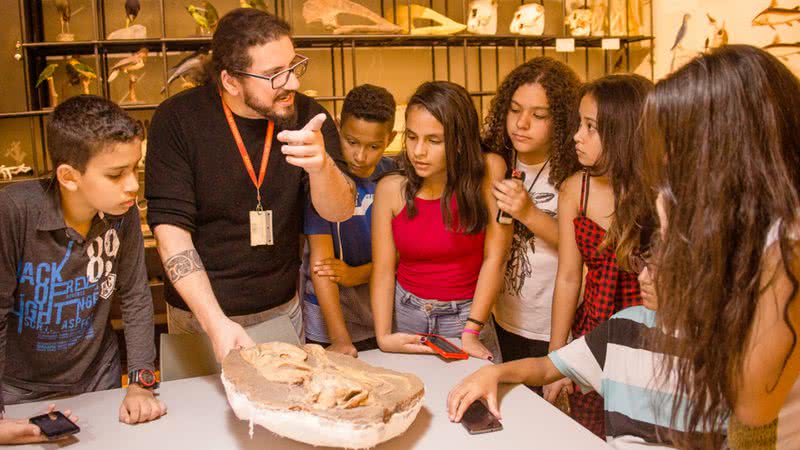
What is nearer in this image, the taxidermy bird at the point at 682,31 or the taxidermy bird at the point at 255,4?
the taxidermy bird at the point at 255,4

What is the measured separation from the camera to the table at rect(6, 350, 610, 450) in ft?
4.04

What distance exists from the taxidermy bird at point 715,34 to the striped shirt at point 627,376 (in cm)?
301

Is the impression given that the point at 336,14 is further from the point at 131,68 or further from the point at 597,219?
the point at 597,219

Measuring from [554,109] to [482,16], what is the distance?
2.56 meters

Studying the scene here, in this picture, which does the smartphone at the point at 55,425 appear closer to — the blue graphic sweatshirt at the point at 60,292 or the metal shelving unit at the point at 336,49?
the blue graphic sweatshirt at the point at 60,292

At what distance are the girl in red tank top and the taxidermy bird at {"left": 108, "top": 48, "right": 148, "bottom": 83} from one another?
8.95 ft

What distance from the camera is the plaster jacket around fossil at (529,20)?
4.51m

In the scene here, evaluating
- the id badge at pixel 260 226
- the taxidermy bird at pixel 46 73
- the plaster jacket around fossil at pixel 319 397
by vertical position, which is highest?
the taxidermy bird at pixel 46 73

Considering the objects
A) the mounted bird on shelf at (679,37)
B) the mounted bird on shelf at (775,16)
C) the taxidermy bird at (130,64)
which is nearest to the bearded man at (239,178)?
the taxidermy bird at (130,64)

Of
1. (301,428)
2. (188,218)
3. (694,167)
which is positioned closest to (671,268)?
(694,167)

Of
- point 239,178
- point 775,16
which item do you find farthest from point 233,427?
point 775,16

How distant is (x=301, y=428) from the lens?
3.73 feet

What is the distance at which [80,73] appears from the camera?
411cm

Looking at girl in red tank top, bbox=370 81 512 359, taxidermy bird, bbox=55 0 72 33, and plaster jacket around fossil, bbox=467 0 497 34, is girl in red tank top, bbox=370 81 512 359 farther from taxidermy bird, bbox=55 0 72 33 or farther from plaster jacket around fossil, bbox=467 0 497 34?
taxidermy bird, bbox=55 0 72 33
